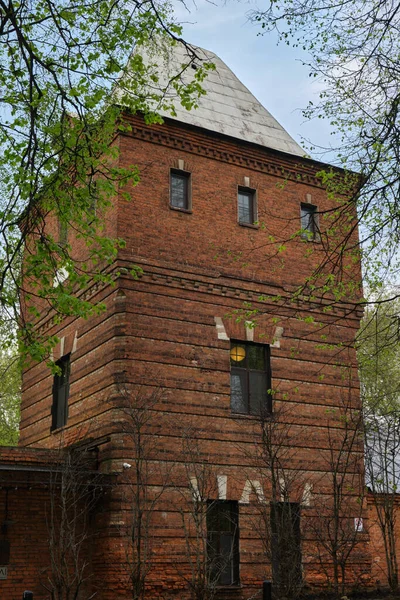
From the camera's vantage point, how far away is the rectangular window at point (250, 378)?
18.5 metres

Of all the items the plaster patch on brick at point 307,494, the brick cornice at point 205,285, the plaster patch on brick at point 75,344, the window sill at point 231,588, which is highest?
the brick cornice at point 205,285

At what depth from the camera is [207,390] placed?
17.9 metres

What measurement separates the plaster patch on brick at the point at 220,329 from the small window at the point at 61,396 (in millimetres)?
3923

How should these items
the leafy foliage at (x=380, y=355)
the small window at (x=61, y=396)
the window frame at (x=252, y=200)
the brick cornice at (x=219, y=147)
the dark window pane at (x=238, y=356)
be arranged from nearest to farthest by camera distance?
the leafy foliage at (x=380, y=355)
the dark window pane at (x=238, y=356)
the brick cornice at (x=219, y=147)
the small window at (x=61, y=396)
the window frame at (x=252, y=200)

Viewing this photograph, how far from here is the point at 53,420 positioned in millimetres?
20031

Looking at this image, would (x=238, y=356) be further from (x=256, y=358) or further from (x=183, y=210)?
(x=183, y=210)

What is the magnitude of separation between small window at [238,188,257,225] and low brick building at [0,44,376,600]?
32mm

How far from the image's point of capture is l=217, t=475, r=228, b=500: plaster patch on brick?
17297mm

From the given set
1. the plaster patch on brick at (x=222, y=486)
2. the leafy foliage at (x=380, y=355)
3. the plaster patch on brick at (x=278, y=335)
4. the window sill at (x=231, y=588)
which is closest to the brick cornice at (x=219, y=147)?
the plaster patch on brick at (x=278, y=335)

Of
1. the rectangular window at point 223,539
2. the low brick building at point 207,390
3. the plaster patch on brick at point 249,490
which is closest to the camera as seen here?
the low brick building at point 207,390

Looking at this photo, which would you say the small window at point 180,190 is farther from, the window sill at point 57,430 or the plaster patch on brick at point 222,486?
the plaster patch on brick at point 222,486

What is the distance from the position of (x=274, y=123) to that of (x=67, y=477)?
12.1 metres

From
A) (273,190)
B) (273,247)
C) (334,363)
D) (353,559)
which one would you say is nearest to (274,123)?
(273,190)

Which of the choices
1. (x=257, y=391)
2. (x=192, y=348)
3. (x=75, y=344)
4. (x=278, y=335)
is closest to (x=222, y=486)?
(x=257, y=391)
